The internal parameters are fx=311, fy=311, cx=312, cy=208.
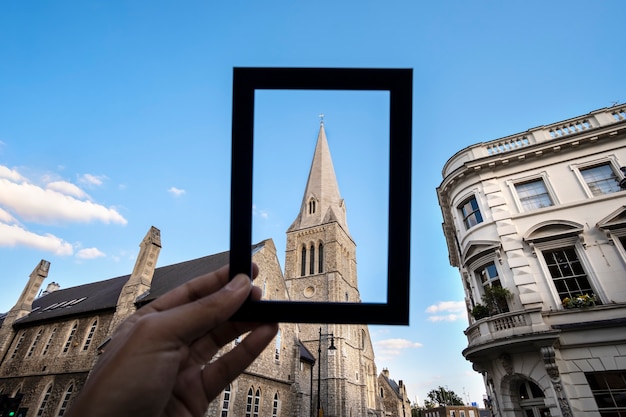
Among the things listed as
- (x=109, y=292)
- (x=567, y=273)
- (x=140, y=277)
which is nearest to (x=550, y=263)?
(x=567, y=273)

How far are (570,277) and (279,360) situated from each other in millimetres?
20308

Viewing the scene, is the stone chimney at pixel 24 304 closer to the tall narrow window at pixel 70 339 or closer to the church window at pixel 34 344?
the church window at pixel 34 344

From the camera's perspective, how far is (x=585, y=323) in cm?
1108

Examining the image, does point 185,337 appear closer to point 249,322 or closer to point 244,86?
point 249,322

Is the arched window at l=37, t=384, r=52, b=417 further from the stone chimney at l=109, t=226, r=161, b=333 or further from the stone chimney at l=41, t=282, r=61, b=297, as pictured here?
the stone chimney at l=41, t=282, r=61, b=297

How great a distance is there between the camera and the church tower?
109 ft

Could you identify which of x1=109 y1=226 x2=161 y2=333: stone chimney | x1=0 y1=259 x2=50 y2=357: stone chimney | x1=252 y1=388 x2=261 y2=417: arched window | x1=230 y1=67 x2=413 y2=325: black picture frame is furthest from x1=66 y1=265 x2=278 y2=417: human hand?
x1=0 y1=259 x2=50 y2=357: stone chimney

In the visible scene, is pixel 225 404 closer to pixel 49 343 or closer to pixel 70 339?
pixel 70 339

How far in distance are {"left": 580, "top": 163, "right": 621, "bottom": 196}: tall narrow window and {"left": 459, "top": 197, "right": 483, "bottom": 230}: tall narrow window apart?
14.7 feet

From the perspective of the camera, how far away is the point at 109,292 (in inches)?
1130

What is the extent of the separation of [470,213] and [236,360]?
53.8ft

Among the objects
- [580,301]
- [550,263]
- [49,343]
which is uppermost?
[550,263]

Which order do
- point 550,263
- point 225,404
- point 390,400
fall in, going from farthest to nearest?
point 390,400 → point 225,404 → point 550,263

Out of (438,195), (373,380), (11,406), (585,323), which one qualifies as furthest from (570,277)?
(373,380)
